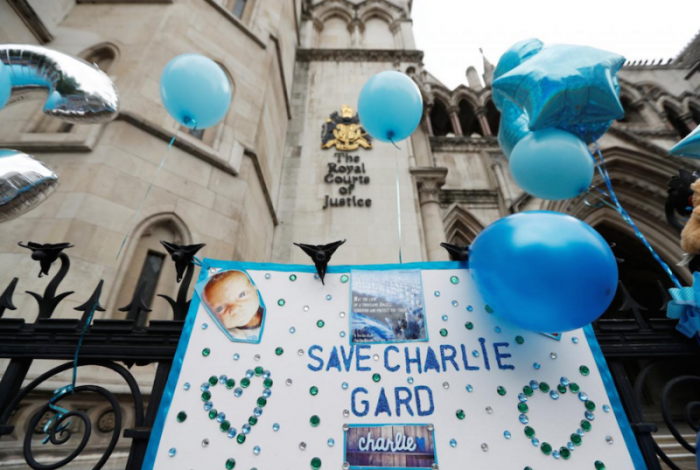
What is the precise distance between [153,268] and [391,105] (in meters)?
Answer: 4.28

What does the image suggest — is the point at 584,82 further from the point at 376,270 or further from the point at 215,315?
the point at 215,315

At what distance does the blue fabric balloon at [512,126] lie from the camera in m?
3.45

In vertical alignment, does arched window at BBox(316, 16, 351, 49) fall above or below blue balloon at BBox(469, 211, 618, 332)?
above

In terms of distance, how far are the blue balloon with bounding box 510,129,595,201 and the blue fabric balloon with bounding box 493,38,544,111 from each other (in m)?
1.04

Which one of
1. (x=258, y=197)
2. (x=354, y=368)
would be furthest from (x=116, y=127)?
(x=354, y=368)

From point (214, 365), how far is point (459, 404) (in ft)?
5.09

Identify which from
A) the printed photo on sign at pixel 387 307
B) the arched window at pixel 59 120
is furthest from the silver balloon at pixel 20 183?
the arched window at pixel 59 120

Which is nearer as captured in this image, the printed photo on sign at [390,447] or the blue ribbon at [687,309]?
the printed photo on sign at [390,447]

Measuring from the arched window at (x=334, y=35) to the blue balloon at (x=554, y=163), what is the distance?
11.3 meters

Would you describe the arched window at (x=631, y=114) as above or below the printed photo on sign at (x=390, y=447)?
above

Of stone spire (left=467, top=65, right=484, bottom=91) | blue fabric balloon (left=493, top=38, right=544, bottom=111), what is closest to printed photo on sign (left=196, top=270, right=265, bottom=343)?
blue fabric balloon (left=493, top=38, right=544, bottom=111)

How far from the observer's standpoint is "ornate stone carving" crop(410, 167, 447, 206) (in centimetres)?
868

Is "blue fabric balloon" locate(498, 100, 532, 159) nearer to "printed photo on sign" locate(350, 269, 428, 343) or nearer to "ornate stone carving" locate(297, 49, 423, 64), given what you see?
"printed photo on sign" locate(350, 269, 428, 343)

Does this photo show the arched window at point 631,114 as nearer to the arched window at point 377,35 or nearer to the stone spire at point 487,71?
the stone spire at point 487,71
